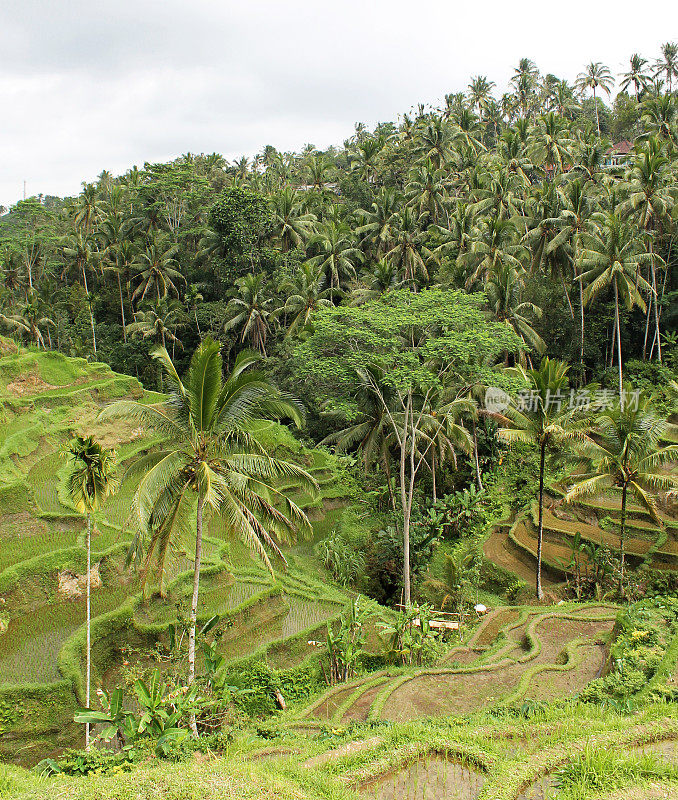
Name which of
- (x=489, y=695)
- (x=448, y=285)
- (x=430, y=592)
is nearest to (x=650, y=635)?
(x=489, y=695)

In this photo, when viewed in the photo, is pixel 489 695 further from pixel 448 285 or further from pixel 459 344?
pixel 448 285

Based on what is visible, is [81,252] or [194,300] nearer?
[194,300]

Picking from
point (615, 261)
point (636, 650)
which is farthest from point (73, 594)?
point (615, 261)

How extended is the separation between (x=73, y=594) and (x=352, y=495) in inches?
478

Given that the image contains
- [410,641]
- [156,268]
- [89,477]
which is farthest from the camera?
[156,268]

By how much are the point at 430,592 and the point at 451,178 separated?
32514 mm

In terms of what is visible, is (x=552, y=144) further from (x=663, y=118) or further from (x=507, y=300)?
(x=507, y=300)

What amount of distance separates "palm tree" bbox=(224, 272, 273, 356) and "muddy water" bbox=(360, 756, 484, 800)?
27349 mm

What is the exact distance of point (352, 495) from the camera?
2428cm

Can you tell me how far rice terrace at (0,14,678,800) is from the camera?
29.8 ft

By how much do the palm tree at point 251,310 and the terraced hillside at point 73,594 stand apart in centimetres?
1260

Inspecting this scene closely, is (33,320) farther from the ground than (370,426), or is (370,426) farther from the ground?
(33,320)

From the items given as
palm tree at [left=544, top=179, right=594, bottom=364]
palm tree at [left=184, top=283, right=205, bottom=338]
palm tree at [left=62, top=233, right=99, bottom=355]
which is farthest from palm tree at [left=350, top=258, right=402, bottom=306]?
palm tree at [left=62, top=233, right=99, bottom=355]

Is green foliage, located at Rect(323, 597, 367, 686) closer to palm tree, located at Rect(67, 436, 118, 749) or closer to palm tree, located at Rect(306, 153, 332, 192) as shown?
palm tree, located at Rect(67, 436, 118, 749)
